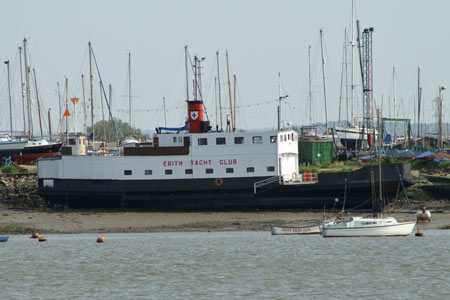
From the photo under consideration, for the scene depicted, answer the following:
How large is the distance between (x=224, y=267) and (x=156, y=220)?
12.1 meters

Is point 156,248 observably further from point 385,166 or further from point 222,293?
point 385,166

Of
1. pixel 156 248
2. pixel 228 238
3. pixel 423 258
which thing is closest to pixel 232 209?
pixel 228 238

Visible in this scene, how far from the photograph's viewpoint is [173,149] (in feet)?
150

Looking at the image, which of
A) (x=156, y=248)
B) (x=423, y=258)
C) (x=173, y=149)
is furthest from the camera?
(x=173, y=149)

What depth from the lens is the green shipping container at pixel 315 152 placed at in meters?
61.9

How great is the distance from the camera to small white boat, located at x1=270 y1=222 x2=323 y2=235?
37.0 meters

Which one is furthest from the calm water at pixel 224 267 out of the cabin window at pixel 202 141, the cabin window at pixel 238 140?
the cabin window at pixel 238 140

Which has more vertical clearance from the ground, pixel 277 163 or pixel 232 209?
pixel 277 163

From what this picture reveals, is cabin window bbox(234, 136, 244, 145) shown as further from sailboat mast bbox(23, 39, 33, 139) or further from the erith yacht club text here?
sailboat mast bbox(23, 39, 33, 139)

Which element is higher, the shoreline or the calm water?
the shoreline

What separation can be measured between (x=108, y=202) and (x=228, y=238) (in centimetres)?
1132

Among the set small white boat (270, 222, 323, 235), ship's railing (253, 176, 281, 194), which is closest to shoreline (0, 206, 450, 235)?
ship's railing (253, 176, 281, 194)

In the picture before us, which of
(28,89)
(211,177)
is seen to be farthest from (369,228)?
(28,89)

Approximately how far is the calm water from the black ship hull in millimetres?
5554
